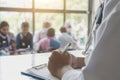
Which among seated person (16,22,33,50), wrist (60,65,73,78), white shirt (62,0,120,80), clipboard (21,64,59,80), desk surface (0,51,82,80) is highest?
white shirt (62,0,120,80)

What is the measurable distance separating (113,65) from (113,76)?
0.10ft

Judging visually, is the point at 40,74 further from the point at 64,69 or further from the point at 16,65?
the point at 16,65

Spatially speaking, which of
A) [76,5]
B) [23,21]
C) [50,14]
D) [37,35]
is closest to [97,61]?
[37,35]

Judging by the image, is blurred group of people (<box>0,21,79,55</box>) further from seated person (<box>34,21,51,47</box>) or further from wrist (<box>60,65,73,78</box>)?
wrist (<box>60,65,73,78</box>)

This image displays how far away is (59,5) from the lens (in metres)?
5.31

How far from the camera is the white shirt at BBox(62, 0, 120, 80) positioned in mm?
575

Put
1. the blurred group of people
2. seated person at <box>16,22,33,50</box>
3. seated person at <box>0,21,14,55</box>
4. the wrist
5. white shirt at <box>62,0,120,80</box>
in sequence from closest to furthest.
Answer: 1. white shirt at <box>62,0,120,80</box>
2. the wrist
3. the blurred group of people
4. seated person at <box>0,21,14,55</box>
5. seated person at <box>16,22,33,50</box>

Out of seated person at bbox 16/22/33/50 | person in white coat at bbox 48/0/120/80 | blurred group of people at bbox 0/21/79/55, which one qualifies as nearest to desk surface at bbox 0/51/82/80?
person in white coat at bbox 48/0/120/80

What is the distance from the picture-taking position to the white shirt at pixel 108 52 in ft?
1.89

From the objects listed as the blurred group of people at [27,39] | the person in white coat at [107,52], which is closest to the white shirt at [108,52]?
the person in white coat at [107,52]

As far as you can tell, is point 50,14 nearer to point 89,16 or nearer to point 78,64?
point 89,16

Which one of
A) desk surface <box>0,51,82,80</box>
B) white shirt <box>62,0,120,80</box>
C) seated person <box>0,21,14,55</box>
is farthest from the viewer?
seated person <box>0,21,14,55</box>

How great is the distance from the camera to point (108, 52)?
0.58m

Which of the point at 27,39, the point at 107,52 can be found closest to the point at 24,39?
the point at 27,39
